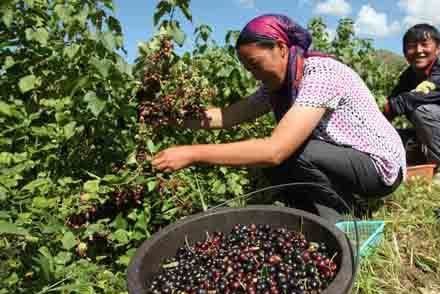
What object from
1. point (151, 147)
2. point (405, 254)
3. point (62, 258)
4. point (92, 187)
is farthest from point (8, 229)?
point (405, 254)

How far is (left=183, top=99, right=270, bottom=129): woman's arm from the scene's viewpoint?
319 centimetres

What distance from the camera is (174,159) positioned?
2164 mm

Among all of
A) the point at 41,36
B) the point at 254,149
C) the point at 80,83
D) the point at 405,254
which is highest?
the point at 41,36

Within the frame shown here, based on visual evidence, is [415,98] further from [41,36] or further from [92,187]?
[41,36]

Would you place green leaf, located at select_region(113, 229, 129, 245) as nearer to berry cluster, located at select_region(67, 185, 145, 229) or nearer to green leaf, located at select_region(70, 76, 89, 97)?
berry cluster, located at select_region(67, 185, 145, 229)

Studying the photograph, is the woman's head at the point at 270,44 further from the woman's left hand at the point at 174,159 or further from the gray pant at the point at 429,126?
the gray pant at the point at 429,126

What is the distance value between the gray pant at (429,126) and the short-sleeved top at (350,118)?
136cm

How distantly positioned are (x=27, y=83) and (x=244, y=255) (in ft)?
4.79

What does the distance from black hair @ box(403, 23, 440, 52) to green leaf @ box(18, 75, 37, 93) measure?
3.34m

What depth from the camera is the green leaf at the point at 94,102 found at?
223cm

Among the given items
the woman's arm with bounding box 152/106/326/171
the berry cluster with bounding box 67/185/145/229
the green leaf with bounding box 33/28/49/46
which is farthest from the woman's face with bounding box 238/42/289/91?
the green leaf with bounding box 33/28/49/46

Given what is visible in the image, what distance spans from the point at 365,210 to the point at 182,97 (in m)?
1.71

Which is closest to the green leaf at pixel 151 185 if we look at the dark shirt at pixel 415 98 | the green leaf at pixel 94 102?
the green leaf at pixel 94 102

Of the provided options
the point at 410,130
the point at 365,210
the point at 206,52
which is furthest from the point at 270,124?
the point at 410,130
